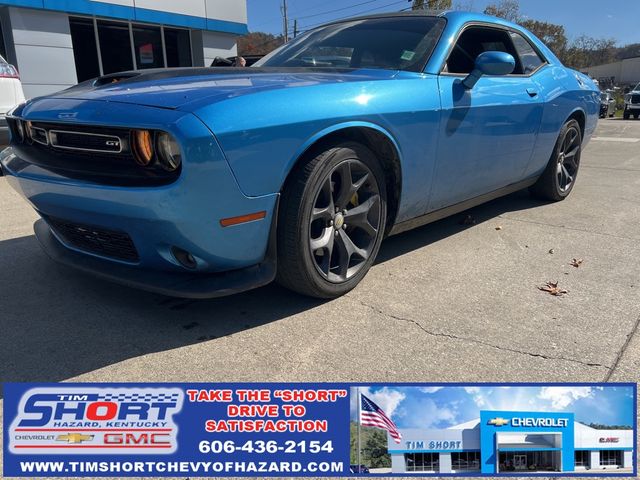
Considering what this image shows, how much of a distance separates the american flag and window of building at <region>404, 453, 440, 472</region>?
0.22 feet

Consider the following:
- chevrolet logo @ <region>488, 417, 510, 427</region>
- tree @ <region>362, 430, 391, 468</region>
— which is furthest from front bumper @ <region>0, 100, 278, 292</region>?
chevrolet logo @ <region>488, 417, 510, 427</region>

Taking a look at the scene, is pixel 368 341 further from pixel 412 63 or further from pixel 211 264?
pixel 412 63

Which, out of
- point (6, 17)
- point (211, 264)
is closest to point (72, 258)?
point (211, 264)

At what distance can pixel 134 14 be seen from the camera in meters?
12.9

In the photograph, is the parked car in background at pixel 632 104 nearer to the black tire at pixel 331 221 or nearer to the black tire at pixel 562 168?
the black tire at pixel 562 168

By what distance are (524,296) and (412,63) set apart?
147 cm

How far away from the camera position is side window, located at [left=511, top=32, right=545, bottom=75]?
4.13 metres

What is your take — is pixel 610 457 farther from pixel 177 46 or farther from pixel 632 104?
pixel 632 104

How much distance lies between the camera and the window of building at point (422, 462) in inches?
66.3

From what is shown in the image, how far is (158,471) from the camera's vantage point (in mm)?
1659

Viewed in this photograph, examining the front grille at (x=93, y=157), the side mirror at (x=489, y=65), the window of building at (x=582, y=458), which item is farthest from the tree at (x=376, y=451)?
the side mirror at (x=489, y=65)

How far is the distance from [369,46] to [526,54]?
1.58 meters

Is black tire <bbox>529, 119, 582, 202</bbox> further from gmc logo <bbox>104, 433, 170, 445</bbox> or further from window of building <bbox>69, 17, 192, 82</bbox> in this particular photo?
window of building <bbox>69, 17, 192, 82</bbox>

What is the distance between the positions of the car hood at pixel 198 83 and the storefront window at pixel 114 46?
11950mm
